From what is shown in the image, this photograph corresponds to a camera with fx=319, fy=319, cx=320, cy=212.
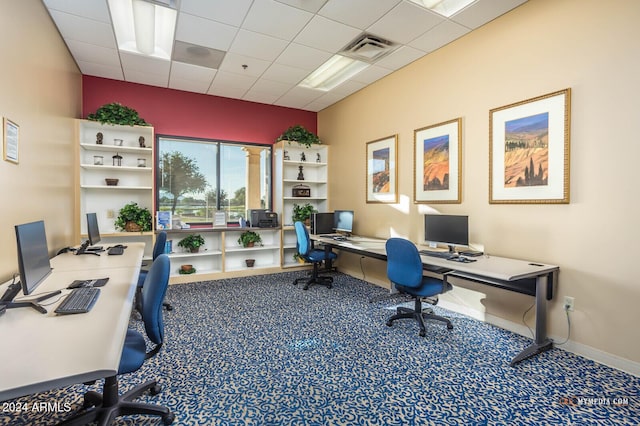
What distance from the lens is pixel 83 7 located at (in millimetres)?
3074

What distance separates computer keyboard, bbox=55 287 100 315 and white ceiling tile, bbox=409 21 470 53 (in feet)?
12.7

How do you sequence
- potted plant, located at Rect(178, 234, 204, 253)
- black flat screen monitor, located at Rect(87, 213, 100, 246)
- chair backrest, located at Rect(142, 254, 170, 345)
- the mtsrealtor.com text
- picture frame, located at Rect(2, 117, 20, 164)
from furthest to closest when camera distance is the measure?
potted plant, located at Rect(178, 234, 204, 253) < black flat screen monitor, located at Rect(87, 213, 100, 246) < picture frame, located at Rect(2, 117, 20, 164) < the mtsrealtor.com text < chair backrest, located at Rect(142, 254, 170, 345)

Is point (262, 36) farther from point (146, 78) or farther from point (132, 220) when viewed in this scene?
point (132, 220)

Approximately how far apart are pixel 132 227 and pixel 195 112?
2.17 metres

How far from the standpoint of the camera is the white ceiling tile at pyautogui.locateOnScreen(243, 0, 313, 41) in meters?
3.09

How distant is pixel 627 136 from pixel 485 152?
1148mm

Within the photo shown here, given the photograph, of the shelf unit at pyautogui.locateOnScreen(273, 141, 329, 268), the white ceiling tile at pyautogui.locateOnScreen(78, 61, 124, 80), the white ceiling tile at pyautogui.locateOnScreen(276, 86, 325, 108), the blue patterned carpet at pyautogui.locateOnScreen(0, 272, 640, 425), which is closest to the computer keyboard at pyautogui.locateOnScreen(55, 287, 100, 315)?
the blue patterned carpet at pyautogui.locateOnScreen(0, 272, 640, 425)

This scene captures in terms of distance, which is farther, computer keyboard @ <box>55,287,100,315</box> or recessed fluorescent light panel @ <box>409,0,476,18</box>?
recessed fluorescent light panel @ <box>409,0,476,18</box>

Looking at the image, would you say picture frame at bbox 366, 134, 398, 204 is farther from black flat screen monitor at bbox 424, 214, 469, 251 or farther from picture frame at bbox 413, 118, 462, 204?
black flat screen monitor at bbox 424, 214, 469, 251

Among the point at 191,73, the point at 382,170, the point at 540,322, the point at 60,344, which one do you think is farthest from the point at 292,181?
the point at 60,344

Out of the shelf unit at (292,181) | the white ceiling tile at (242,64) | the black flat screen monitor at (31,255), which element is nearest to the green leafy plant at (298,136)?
the shelf unit at (292,181)

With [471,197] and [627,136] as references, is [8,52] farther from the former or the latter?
[627,136]

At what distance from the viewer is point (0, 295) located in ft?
6.14

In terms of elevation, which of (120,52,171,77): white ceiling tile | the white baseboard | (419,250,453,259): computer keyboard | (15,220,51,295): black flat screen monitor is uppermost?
(120,52,171,77): white ceiling tile
